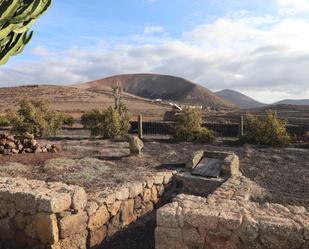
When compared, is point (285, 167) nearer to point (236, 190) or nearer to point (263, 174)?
point (263, 174)

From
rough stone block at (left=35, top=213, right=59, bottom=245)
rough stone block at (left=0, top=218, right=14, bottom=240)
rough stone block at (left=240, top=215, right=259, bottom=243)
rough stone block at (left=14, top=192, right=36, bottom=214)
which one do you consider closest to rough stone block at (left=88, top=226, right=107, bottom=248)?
rough stone block at (left=35, top=213, right=59, bottom=245)

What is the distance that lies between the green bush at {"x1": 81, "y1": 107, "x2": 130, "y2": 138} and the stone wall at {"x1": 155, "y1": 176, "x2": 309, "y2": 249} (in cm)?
1329

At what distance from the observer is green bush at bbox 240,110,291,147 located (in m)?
16.5

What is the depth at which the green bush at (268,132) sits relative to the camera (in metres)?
16.5

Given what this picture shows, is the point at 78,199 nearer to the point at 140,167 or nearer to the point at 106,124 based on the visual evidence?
the point at 140,167

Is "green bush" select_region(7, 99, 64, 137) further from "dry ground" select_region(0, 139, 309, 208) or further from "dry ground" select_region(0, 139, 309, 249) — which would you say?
"dry ground" select_region(0, 139, 309, 208)

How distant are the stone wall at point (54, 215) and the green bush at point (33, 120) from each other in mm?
11786

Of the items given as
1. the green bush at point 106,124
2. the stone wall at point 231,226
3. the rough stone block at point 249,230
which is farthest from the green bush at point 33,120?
the rough stone block at point 249,230

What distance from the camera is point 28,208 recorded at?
21.9 feet

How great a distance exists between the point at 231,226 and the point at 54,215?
2.91 m

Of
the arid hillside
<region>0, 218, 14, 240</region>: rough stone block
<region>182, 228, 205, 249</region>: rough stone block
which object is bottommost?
<region>0, 218, 14, 240</region>: rough stone block

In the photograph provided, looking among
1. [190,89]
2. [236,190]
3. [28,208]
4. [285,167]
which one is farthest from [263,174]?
[190,89]

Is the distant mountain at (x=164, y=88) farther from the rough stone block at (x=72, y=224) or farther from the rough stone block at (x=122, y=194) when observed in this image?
the rough stone block at (x=72, y=224)

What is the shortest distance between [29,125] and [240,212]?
50.1 ft
